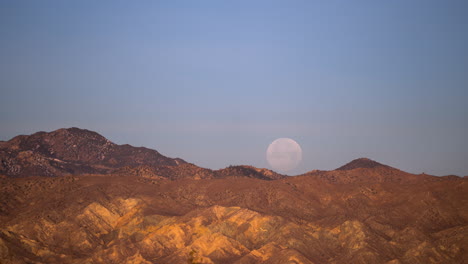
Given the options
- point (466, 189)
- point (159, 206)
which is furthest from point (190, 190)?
point (466, 189)

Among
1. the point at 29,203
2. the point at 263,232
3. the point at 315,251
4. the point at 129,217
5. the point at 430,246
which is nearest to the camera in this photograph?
the point at 430,246

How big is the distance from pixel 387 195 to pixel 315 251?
1291 inches

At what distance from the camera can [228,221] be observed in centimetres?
12781

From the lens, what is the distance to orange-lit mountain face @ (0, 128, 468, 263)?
374ft

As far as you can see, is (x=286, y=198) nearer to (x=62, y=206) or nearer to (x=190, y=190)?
(x=190, y=190)

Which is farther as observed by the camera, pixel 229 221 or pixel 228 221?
Result: pixel 229 221

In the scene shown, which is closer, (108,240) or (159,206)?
(108,240)

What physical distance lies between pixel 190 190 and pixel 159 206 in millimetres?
13021

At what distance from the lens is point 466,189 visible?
13038 centimetres

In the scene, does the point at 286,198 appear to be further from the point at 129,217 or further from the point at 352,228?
the point at 129,217

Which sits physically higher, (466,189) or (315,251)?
(466,189)

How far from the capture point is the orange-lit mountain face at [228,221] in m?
114

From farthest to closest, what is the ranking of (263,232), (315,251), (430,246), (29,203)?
(29,203), (263,232), (315,251), (430,246)

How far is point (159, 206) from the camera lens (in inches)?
5625
